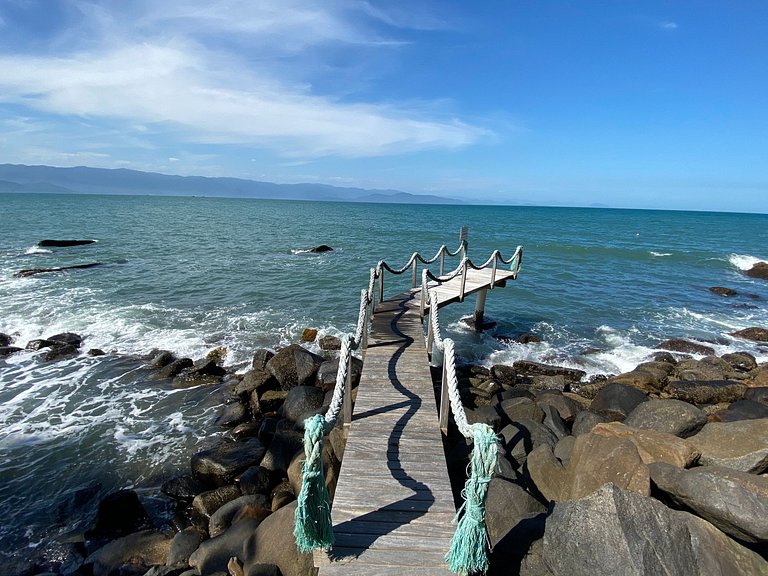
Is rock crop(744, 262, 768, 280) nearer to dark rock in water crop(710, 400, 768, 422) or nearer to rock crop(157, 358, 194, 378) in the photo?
dark rock in water crop(710, 400, 768, 422)

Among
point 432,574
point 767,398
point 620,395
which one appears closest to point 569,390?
point 620,395

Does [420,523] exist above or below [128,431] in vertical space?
above

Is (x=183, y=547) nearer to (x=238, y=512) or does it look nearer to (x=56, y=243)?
(x=238, y=512)

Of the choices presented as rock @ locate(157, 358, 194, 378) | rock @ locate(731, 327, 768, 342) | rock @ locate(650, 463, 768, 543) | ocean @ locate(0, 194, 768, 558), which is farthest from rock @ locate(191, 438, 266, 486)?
rock @ locate(731, 327, 768, 342)

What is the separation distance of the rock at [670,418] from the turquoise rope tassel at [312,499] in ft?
20.2

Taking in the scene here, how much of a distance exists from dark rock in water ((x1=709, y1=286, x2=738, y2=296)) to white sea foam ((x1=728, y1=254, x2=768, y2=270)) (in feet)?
41.0

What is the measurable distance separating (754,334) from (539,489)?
1589 cm

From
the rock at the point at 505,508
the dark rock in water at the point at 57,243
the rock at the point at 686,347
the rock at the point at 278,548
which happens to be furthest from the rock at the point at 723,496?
the dark rock in water at the point at 57,243

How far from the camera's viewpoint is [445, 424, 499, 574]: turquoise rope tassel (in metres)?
3.59

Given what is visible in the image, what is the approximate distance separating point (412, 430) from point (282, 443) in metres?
2.94

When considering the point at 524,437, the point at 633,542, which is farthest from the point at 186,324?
the point at 633,542

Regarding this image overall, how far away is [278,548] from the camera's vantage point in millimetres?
4867

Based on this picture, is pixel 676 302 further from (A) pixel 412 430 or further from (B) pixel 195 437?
(B) pixel 195 437

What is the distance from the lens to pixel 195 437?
9.18 m
